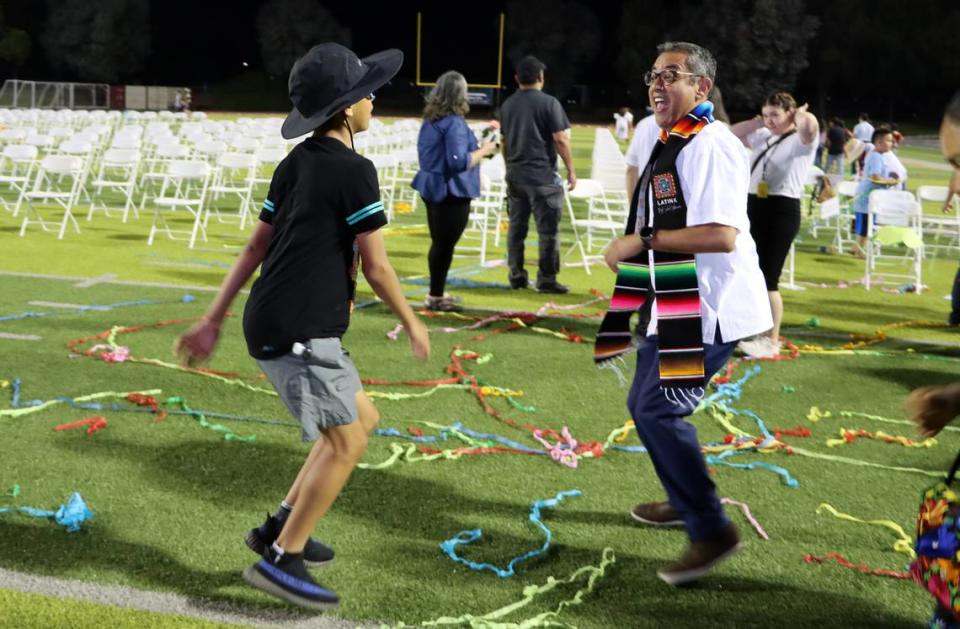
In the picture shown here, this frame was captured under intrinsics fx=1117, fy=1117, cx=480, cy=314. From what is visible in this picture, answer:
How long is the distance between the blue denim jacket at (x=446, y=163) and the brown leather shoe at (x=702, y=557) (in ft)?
16.5

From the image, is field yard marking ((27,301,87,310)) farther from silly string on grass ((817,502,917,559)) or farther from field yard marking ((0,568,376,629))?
silly string on grass ((817,502,917,559))

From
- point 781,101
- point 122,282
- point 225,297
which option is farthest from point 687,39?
point 225,297

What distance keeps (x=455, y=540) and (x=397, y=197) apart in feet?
49.1

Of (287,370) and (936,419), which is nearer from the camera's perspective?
(936,419)

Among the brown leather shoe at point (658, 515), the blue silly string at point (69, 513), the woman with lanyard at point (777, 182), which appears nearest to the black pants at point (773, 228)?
the woman with lanyard at point (777, 182)

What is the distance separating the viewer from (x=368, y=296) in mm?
9945

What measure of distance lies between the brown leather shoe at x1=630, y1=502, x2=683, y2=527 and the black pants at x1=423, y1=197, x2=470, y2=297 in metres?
4.42

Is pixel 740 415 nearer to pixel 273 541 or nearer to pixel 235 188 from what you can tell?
pixel 273 541

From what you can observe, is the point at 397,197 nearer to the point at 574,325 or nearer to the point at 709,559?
the point at 574,325

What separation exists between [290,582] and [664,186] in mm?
1794

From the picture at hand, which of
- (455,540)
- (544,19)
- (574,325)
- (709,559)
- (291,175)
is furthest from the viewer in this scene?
(544,19)

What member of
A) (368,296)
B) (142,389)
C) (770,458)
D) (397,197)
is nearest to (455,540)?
(770,458)

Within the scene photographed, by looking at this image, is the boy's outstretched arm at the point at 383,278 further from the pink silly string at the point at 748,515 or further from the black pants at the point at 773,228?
the black pants at the point at 773,228

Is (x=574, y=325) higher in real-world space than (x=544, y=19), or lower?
lower
